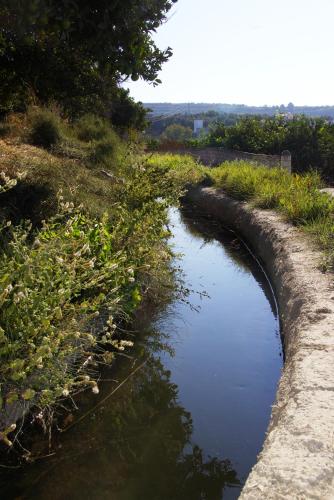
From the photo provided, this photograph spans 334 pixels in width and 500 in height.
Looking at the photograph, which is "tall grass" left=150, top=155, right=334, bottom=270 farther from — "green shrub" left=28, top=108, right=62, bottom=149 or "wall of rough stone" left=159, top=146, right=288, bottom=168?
"green shrub" left=28, top=108, right=62, bottom=149

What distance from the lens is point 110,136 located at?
31.9ft

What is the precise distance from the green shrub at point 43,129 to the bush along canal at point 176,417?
3565mm

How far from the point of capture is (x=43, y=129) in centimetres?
828

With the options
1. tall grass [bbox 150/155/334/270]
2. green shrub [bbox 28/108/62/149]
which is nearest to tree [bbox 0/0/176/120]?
green shrub [bbox 28/108/62/149]

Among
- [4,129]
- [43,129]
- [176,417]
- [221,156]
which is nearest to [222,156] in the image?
[221,156]

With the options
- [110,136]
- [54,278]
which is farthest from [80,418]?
[110,136]

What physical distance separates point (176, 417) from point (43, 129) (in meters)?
5.64

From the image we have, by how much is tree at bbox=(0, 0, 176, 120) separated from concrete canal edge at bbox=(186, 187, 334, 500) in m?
2.64

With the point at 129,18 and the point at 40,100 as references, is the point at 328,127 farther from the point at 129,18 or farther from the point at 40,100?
the point at 129,18

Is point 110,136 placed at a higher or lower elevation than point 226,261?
higher

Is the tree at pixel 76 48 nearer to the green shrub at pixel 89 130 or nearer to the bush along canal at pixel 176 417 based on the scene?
the green shrub at pixel 89 130

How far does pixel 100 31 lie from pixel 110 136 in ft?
16.5

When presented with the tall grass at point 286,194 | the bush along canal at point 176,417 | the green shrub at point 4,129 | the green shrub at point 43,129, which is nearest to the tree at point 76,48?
the green shrub at point 4,129

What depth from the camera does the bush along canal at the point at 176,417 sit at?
3164 millimetres
